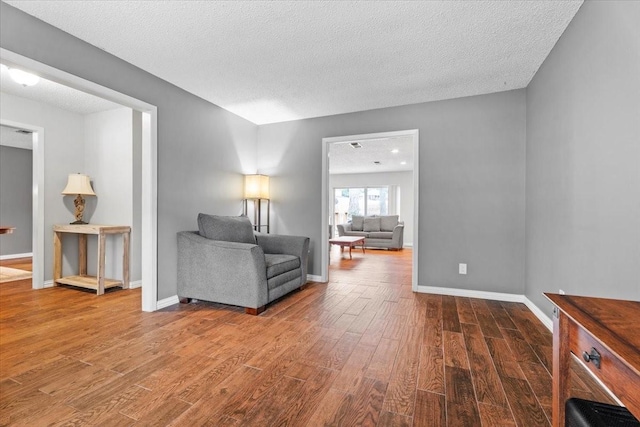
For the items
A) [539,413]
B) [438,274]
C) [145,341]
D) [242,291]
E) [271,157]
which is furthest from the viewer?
[271,157]

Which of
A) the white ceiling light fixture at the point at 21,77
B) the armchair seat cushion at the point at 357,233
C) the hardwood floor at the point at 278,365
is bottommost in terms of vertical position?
the hardwood floor at the point at 278,365

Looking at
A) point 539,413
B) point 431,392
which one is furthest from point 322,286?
point 539,413

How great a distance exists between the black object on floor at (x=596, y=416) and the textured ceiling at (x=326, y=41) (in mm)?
2171

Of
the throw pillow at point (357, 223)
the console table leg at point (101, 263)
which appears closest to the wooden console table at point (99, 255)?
the console table leg at point (101, 263)

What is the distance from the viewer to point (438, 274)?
3.52m

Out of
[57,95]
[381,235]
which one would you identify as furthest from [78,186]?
[381,235]

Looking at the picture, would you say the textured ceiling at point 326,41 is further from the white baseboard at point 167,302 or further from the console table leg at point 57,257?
the console table leg at point 57,257

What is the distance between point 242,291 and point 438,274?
7.46 ft

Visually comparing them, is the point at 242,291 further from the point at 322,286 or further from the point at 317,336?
the point at 322,286

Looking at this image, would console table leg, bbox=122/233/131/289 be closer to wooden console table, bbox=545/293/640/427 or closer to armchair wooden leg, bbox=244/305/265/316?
armchair wooden leg, bbox=244/305/265/316

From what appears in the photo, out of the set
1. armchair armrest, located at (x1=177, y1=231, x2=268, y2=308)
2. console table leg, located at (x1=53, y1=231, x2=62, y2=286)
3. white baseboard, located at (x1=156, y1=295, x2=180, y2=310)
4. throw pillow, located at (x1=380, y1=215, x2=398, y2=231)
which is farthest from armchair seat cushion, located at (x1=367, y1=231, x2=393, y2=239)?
console table leg, located at (x1=53, y1=231, x2=62, y2=286)

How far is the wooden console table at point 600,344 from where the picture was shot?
684 mm

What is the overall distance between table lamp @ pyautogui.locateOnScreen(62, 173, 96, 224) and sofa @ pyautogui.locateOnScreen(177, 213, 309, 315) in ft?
6.10

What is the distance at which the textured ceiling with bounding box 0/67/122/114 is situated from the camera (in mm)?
3213
